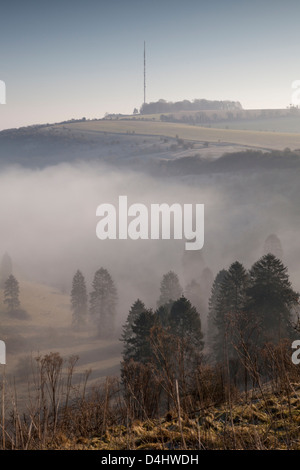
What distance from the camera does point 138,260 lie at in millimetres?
124812

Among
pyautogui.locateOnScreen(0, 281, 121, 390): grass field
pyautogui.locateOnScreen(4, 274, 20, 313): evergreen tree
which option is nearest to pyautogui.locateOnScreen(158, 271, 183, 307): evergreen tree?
pyautogui.locateOnScreen(0, 281, 121, 390): grass field

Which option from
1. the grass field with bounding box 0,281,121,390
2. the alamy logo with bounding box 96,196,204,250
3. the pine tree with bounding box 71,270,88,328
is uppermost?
the alamy logo with bounding box 96,196,204,250

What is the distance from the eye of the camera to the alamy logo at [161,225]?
148962mm

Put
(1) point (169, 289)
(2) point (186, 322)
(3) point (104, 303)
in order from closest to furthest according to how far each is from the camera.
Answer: (2) point (186, 322) < (1) point (169, 289) < (3) point (104, 303)

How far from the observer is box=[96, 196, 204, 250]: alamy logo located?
489ft

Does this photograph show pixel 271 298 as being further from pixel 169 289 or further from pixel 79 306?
pixel 79 306

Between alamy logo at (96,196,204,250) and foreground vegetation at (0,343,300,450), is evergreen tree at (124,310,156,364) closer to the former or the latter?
foreground vegetation at (0,343,300,450)

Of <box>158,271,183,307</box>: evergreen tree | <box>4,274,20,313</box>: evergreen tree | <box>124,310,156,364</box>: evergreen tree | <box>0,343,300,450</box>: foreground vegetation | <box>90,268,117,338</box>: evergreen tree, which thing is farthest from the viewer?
<box>4,274,20,313</box>: evergreen tree

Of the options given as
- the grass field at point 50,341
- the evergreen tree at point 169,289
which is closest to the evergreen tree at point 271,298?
the grass field at point 50,341

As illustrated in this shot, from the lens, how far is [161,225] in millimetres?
162500

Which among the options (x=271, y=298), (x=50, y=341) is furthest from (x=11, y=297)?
(x=271, y=298)

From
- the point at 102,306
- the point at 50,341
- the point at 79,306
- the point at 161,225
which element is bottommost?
the point at 50,341

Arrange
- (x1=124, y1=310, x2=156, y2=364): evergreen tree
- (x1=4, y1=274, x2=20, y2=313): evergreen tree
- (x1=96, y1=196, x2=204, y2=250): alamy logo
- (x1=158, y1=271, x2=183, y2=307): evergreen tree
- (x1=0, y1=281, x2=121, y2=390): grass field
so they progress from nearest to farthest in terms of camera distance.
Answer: (x1=124, y1=310, x2=156, y2=364): evergreen tree, (x1=0, y1=281, x2=121, y2=390): grass field, (x1=158, y1=271, x2=183, y2=307): evergreen tree, (x1=4, y1=274, x2=20, y2=313): evergreen tree, (x1=96, y1=196, x2=204, y2=250): alamy logo
